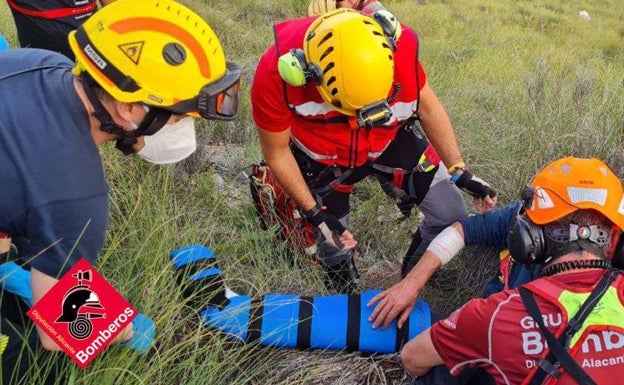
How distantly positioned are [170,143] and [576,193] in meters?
1.46

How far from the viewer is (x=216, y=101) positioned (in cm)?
189

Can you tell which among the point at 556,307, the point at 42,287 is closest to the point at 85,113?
the point at 42,287

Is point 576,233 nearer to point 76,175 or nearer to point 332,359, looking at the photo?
point 332,359

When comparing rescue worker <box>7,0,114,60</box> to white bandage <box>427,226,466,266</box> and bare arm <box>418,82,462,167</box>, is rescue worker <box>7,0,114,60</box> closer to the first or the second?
bare arm <box>418,82,462,167</box>

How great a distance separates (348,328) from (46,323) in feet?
4.49

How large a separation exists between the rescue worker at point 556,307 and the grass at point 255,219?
2.03 feet

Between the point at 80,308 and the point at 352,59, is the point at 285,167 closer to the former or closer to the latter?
the point at 352,59

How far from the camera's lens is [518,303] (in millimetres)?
1798

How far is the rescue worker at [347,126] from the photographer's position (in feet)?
7.77

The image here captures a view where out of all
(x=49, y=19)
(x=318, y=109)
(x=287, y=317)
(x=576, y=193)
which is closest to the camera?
(x=576, y=193)

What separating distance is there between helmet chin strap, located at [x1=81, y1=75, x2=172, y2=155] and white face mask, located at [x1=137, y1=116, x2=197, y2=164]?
68 mm

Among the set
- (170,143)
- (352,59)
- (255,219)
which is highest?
(352,59)

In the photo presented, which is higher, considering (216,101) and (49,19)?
(216,101)

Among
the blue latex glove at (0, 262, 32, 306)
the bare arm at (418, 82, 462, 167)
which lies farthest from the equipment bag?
the blue latex glove at (0, 262, 32, 306)
